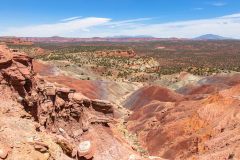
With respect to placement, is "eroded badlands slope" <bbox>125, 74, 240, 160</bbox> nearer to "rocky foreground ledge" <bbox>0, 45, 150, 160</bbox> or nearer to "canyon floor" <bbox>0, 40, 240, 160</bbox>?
"canyon floor" <bbox>0, 40, 240, 160</bbox>

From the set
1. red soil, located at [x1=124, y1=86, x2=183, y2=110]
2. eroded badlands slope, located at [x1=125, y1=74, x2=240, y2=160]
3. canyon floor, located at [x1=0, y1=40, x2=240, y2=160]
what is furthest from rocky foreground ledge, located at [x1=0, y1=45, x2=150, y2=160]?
red soil, located at [x1=124, y1=86, x2=183, y2=110]

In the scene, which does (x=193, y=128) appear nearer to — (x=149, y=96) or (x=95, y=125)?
(x=95, y=125)

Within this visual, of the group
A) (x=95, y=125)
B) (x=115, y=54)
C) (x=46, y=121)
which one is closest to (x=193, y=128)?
(x=95, y=125)

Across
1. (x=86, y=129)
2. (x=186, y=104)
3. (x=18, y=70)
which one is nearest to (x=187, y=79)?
(x=186, y=104)

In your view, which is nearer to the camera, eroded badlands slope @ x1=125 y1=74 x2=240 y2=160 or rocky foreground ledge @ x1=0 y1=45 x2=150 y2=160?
rocky foreground ledge @ x1=0 y1=45 x2=150 y2=160

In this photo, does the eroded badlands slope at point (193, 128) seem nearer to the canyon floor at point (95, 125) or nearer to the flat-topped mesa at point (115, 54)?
the canyon floor at point (95, 125)

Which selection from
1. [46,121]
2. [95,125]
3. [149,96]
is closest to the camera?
[46,121]

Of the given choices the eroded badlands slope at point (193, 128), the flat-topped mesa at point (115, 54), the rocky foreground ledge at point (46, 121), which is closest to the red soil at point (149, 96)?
the eroded badlands slope at point (193, 128)

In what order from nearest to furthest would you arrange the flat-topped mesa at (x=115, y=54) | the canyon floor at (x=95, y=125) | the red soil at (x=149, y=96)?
1. the canyon floor at (x=95, y=125)
2. the red soil at (x=149, y=96)
3. the flat-topped mesa at (x=115, y=54)

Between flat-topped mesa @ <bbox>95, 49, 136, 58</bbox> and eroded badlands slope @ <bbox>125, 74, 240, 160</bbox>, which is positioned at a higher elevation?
eroded badlands slope @ <bbox>125, 74, 240, 160</bbox>
